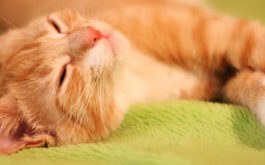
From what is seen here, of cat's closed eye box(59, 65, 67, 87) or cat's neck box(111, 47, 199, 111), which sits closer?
cat's closed eye box(59, 65, 67, 87)

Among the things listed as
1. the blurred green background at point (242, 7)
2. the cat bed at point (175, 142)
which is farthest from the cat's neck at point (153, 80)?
the blurred green background at point (242, 7)

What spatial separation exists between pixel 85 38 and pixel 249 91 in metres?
0.57

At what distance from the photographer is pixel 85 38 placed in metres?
1.01

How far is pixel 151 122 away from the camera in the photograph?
1075 mm

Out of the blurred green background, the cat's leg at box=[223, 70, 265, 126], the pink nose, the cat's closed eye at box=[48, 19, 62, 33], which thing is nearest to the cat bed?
the cat's leg at box=[223, 70, 265, 126]

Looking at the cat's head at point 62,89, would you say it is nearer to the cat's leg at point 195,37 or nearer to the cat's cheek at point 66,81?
the cat's cheek at point 66,81

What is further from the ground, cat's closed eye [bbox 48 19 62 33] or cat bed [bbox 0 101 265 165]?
cat's closed eye [bbox 48 19 62 33]

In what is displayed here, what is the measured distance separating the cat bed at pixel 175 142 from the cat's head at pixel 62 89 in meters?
0.08

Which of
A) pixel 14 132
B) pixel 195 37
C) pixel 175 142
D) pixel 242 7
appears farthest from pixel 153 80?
pixel 242 7

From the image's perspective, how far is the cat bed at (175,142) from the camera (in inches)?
32.8

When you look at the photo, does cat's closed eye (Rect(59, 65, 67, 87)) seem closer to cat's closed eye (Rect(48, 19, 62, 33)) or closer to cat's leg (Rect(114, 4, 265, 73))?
cat's closed eye (Rect(48, 19, 62, 33))

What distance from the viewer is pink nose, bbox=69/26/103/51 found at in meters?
1.01

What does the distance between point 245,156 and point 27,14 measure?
1.55m

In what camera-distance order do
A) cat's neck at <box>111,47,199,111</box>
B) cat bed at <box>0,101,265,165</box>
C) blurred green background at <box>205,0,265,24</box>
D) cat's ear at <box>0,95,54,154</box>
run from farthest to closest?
1. blurred green background at <box>205,0,265,24</box>
2. cat's neck at <box>111,47,199,111</box>
3. cat's ear at <box>0,95,54,154</box>
4. cat bed at <box>0,101,265,165</box>
